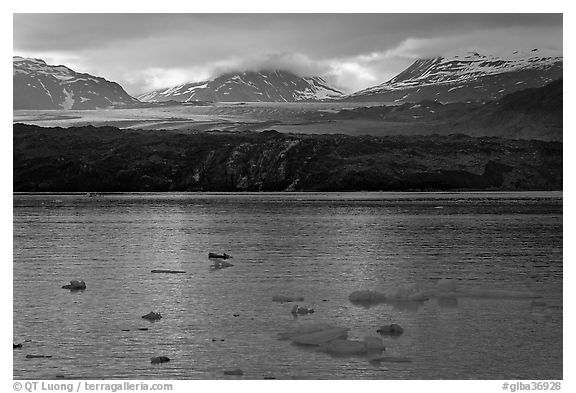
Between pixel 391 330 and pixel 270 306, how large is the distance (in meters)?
6.97

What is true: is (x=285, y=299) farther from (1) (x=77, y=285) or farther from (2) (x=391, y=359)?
(2) (x=391, y=359)

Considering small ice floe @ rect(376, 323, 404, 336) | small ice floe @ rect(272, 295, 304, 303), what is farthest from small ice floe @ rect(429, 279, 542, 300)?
small ice floe @ rect(376, 323, 404, 336)

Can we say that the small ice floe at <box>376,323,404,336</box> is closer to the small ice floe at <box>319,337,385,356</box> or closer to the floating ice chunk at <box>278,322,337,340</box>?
the floating ice chunk at <box>278,322,337,340</box>

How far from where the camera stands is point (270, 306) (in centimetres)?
3434

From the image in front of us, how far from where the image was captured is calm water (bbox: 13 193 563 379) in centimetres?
2541

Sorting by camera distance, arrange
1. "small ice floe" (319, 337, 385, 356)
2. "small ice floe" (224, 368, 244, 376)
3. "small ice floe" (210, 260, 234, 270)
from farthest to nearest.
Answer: "small ice floe" (210, 260, 234, 270)
"small ice floe" (319, 337, 385, 356)
"small ice floe" (224, 368, 244, 376)

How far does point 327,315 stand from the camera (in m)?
32.4

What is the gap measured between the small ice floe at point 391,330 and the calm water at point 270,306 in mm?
283

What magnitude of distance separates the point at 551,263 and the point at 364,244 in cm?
1870

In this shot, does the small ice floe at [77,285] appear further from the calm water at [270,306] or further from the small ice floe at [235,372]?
the small ice floe at [235,372]

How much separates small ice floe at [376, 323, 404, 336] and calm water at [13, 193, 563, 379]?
11.1 inches
